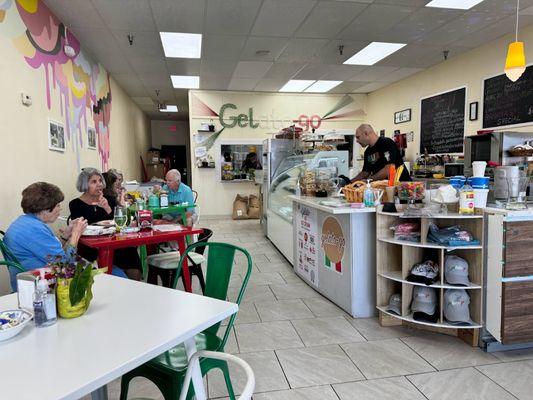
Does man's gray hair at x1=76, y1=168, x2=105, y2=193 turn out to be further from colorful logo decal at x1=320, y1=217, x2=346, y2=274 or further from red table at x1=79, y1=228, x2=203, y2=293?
colorful logo decal at x1=320, y1=217, x2=346, y2=274

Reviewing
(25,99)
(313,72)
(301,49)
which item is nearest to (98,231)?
(25,99)

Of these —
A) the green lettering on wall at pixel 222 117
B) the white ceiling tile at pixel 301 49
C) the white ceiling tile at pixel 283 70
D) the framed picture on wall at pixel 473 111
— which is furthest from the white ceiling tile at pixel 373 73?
the green lettering on wall at pixel 222 117

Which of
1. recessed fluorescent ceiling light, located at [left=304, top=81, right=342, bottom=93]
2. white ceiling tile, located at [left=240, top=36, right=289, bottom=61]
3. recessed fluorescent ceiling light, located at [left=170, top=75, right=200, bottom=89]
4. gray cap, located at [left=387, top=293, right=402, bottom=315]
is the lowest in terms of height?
gray cap, located at [left=387, top=293, right=402, bottom=315]

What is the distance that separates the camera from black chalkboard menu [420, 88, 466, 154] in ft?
19.5

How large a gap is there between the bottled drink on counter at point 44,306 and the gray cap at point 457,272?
2487mm

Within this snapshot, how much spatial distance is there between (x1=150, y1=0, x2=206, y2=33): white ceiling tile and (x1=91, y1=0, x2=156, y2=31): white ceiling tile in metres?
0.10

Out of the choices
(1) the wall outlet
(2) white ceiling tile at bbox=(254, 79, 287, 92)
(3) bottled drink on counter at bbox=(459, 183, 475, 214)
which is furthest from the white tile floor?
(2) white ceiling tile at bbox=(254, 79, 287, 92)

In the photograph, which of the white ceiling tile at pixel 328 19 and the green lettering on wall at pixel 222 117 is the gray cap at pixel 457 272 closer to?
the white ceiling tile at pixel 328 19

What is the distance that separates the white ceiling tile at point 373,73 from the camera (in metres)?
6.68

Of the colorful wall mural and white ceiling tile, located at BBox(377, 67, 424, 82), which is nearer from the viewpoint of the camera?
the colorful wall mural

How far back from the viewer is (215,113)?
27.7 ft

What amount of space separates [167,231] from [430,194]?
2.17m

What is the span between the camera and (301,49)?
18.4 feet

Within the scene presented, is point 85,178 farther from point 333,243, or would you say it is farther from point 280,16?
point 280,16
